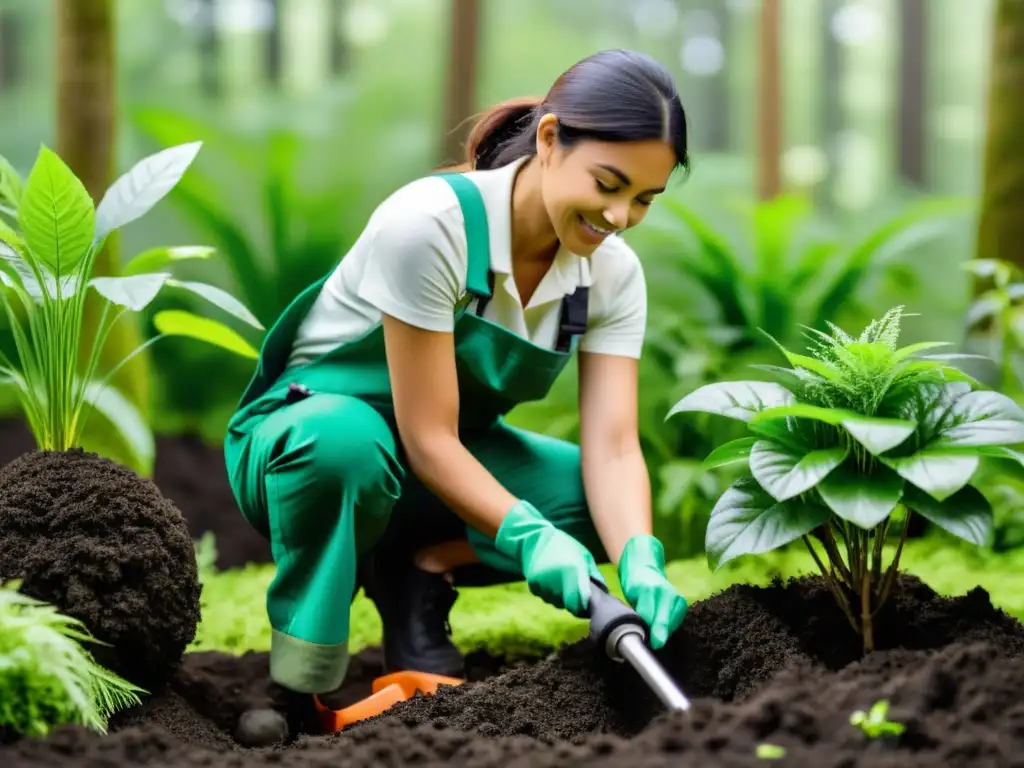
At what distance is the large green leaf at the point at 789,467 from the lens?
147cm

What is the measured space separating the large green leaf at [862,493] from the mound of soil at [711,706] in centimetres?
19

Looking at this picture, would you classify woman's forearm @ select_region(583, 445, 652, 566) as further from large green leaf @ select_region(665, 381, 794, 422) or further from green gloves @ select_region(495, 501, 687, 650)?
large green leaf @ select_region(665, 381, 794, 422)

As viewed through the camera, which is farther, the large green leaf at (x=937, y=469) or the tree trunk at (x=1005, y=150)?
the tree trunk at (x=1005, y=150)

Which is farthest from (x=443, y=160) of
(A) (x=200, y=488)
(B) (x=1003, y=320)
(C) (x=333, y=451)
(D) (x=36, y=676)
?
(A) (x=200, y=488)

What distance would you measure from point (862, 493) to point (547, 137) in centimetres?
77

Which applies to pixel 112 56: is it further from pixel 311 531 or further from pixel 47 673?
pixel 47 673

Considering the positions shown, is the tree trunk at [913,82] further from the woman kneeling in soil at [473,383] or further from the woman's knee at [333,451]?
the woman's knee at [333,451]

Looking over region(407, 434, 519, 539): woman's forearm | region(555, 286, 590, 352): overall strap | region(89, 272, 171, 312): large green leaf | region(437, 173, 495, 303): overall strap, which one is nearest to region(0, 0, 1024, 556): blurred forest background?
region(555, 286, 590, 352): overall strap

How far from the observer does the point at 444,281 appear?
5.96 feet

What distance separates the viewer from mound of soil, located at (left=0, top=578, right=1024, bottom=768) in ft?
3.89

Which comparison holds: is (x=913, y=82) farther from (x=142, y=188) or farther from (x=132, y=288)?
(x=132, y=288)

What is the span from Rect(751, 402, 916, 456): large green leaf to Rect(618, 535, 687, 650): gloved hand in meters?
0.33

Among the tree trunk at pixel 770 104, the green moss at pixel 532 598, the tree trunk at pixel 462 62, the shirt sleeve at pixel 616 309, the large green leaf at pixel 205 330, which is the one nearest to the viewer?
the large green leaf at pixel 205 330

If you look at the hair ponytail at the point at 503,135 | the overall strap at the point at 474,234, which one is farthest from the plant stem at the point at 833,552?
the hair ponytail at the point at 503,135
